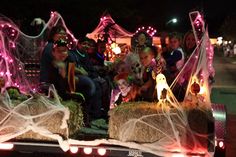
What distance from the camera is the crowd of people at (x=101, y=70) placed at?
4961mm

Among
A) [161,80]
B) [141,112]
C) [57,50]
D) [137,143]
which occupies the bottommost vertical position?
[137,143]

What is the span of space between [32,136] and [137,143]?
102cm

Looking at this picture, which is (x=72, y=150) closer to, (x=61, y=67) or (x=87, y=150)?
(x=87, y=150)

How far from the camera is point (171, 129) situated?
4.08 metres

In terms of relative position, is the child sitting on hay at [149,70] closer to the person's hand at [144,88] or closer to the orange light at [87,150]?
the person's hand at [144,88]

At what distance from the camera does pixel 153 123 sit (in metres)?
4.17

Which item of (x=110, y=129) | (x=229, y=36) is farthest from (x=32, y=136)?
(x=229, y=36)

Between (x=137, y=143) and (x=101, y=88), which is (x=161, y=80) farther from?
(x=101, y=88)

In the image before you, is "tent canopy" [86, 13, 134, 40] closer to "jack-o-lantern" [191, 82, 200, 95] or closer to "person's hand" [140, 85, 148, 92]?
"person's hand" [140, 85, 148, 92]

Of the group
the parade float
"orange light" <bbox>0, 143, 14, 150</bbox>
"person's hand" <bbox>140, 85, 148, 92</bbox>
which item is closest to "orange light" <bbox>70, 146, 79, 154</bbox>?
the parade float

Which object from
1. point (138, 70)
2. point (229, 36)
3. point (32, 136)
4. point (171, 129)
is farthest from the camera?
point (229, 36)

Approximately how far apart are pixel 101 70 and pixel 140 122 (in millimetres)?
3343

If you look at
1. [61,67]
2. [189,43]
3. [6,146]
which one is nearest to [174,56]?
[189,43]

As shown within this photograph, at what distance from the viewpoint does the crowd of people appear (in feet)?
16.3
